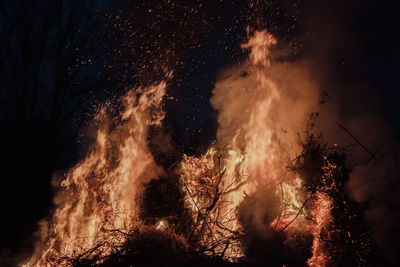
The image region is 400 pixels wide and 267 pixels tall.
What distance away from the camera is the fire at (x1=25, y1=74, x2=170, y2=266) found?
18.0 feet

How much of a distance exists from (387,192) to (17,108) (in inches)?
395

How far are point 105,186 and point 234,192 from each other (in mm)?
3537

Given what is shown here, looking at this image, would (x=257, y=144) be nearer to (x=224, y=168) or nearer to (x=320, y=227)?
(x=224, y=168)

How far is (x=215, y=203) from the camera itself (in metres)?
5.79

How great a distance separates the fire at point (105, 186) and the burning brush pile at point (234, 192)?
3cm

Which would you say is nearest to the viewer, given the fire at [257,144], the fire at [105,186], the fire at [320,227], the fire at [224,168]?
the fire at [320,227]

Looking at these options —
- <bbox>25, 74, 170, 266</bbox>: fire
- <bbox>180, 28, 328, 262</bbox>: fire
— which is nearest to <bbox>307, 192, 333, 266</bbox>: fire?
<bbox>180, 28, 328, 262</bbox>: fire

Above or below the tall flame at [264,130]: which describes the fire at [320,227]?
below

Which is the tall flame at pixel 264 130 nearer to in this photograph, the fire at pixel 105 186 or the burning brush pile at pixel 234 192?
the burning brush pile at pixel 234 192

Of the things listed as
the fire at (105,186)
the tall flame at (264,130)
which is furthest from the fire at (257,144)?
the fire at (105,186)

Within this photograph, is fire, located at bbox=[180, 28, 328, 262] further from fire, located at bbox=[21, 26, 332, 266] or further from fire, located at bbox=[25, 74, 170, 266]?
fire, located at bbox=[25, 74, 170, 266]

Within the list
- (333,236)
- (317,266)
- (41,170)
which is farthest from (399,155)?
(41,170)

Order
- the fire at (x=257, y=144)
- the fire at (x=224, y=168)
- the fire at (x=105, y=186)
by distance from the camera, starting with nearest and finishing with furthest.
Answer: the fire at (x=105, y=186) < the fire at (x=224, y=168) < the fire at (x=257, y=144)

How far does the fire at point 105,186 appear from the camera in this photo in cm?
549
